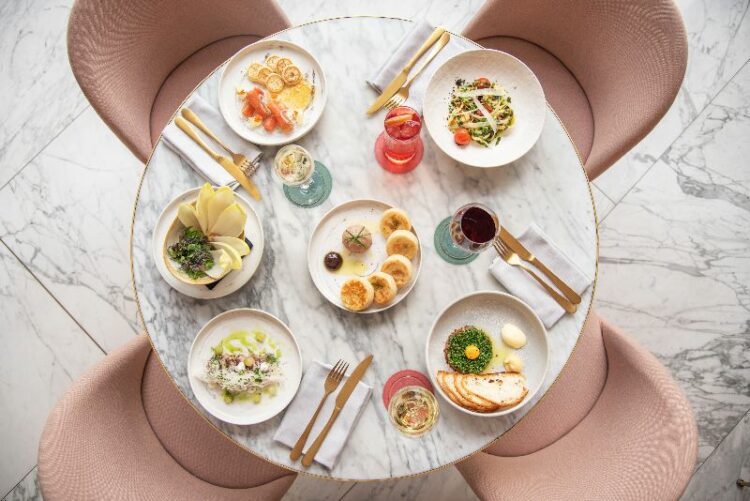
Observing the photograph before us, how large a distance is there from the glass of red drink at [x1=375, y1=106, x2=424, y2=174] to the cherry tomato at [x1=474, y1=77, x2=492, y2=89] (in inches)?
9.1

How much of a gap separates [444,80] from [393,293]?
0.74 meters

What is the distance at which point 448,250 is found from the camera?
1.73 metres

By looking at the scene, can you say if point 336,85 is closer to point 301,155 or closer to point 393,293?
point 301,155

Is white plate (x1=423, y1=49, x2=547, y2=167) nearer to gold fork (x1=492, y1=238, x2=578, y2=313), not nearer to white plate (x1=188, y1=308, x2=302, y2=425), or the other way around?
gold fork (x1=492, y1=238, x2=578, y2=313)

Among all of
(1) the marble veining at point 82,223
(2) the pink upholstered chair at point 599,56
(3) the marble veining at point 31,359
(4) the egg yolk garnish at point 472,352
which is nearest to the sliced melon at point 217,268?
(4) the egg yolk garnish at point 472,352

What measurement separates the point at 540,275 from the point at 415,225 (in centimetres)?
Answer: 43

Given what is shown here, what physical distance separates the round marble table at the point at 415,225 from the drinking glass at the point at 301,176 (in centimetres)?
3

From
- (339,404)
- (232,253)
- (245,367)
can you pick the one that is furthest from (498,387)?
(232,253)

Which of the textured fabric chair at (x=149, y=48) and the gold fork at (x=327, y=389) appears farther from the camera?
the textured fabric chair at (x=149, y=48)

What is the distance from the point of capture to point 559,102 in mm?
2225

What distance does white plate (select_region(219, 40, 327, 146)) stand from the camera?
1.75m

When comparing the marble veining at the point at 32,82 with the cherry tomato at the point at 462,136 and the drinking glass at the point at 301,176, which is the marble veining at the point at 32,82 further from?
the cherry tomato at the point at 462,136

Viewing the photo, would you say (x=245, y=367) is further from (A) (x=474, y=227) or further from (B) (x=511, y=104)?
(B) (x=511, y=104)

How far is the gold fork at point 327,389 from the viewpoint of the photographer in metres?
1.64
